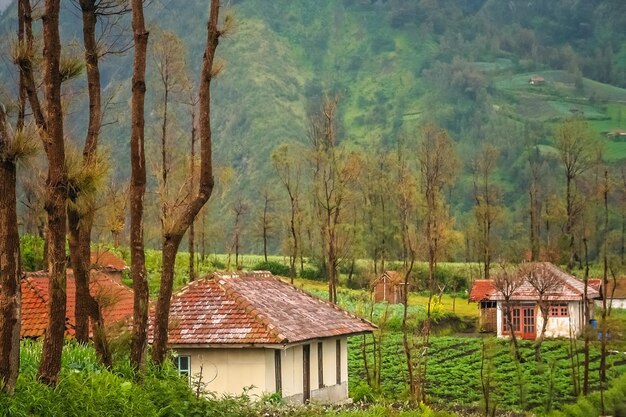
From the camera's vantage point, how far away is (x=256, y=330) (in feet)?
89.3

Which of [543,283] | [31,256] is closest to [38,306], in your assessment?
[31,256]

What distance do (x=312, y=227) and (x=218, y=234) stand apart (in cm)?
1072

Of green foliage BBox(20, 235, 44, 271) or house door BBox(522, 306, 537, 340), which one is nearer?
green foliage BBox(20, 235, 44, 271)

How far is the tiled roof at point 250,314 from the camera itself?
27.2m

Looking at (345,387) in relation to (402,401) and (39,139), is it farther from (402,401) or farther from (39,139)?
(39,139)

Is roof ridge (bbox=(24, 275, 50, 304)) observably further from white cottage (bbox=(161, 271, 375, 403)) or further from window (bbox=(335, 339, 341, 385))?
window (bbox=(335, 339, 341, 385))

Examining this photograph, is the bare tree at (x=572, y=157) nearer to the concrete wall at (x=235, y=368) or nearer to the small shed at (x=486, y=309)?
the small shed at (x=486, y=309)

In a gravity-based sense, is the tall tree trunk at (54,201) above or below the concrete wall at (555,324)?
above

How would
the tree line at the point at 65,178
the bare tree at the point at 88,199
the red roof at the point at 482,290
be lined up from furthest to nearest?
the red roof at the point at 482,290 → the bare tree at the point at 88,199 → the tree line at the point at 65,178

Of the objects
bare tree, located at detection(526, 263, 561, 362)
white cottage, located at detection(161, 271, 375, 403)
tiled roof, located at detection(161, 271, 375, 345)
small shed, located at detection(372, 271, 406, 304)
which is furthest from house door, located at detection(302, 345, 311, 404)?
small shed, located at detection(372, 271, 406, 304)

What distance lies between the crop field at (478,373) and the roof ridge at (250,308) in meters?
7.71

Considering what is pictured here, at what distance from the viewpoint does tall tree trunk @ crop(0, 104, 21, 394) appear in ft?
43.1

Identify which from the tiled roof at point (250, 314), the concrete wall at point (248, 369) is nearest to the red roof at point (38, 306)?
the tiled roof at point (250, 314)

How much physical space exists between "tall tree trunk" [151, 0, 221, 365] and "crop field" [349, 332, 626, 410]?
59.8ft
